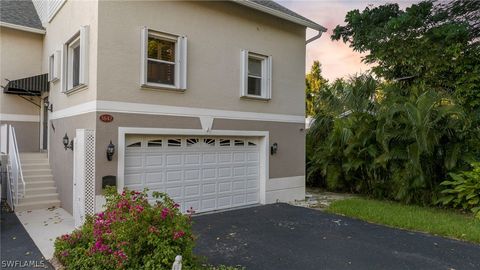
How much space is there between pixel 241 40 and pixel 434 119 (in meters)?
5.76

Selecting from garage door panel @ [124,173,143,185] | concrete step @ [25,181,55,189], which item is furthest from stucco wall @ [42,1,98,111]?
concrete step @ [25,181,55,189]

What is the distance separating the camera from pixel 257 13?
10109mm

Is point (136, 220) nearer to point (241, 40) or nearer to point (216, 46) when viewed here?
point (216, 46)

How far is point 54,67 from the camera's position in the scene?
992 cm

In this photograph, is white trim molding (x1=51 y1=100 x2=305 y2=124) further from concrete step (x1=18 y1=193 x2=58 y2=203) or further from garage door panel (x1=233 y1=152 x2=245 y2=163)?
concrete step (x1=18 y1=193 x2=58 y2=203)

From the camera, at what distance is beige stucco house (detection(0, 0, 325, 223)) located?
754 centimetres

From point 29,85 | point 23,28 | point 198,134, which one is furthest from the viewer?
point 23,28

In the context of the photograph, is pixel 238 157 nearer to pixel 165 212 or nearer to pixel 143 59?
pixel 143 59

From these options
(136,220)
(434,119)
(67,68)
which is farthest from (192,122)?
(434,119)

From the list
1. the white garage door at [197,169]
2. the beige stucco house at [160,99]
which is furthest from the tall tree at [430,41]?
the white garage door at [197,169]

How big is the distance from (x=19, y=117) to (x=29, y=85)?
58.8 inches

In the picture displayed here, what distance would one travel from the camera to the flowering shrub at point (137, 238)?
4430 millimetres

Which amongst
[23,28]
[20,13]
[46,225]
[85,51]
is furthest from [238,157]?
[20,13]

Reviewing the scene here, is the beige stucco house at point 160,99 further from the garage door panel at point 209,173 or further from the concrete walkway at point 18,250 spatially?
the concrete walkway at point 18,250
